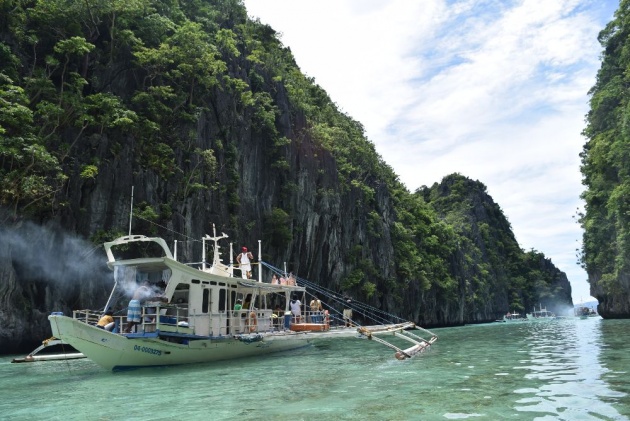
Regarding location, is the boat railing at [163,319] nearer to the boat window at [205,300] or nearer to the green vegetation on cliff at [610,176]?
the boat window at [205,300]

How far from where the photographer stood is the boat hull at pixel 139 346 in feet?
42.0

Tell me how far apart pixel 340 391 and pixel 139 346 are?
6833 millimetres

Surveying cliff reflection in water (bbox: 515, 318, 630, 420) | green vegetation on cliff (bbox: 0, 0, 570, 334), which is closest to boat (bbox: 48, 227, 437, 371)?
cliff reflection in water (bbox: 515, 318, 630, 420)

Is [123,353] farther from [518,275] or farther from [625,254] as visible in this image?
[518,275]

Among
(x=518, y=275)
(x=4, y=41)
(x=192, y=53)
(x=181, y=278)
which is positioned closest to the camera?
(x=181, y=278)

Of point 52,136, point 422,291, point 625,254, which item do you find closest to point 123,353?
point 52,136

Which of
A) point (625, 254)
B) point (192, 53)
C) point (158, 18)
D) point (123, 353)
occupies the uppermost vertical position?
point (158, 18)

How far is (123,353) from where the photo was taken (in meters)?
13.6

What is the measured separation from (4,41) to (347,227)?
1313 inches

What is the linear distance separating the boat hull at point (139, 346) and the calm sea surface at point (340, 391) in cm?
44

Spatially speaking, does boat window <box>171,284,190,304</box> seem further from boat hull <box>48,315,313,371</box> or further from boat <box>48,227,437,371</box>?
boat hull <box>48,315,313,371</box>

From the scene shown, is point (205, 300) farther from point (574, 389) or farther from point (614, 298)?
point (614, 298)

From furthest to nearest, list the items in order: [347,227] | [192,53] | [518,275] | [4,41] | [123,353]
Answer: [518,275]
[347,227]
[192,53]
[4,41]
[123,353]

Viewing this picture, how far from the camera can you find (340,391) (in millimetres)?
9805
